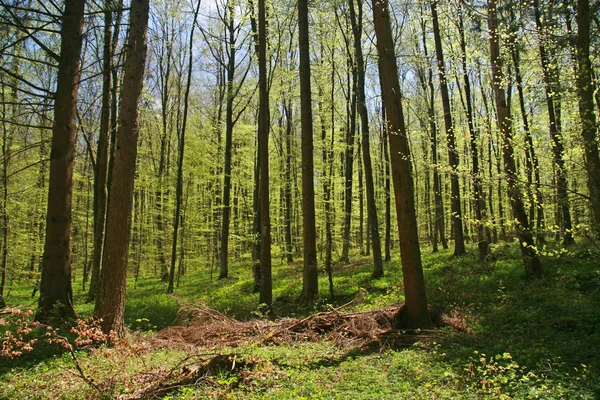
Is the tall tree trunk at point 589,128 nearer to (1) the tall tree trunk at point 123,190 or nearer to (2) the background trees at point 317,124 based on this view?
(2) the background trees at point 317,124

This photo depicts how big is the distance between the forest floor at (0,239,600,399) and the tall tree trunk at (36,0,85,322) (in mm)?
777

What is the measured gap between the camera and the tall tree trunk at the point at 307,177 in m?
10.9

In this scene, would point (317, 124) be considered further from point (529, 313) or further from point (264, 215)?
point (529, 313)

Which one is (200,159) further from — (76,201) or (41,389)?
(41,389)

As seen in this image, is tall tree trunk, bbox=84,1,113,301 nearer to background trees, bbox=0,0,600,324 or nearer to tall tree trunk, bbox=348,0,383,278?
background trees, bbox=0,0,600,324

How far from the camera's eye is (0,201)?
38.9 feet

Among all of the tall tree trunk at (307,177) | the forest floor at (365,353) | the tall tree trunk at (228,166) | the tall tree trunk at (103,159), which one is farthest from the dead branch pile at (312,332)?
the tall tree trunk at (228,166)

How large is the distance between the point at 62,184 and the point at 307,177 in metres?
6.18

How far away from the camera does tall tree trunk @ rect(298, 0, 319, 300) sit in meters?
10.9

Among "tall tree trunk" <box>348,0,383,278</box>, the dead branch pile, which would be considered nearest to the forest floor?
the dead branch pile

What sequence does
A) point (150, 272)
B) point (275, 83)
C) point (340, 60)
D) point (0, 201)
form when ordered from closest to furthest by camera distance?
1. point (0, 201)
2. point (275, 83)
3. point (340, 60)
4. point (150, 272)

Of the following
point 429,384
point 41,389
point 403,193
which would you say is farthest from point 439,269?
point 41,389

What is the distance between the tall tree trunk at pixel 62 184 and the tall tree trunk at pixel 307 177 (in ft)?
19.1

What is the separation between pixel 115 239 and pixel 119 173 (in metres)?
1.22
